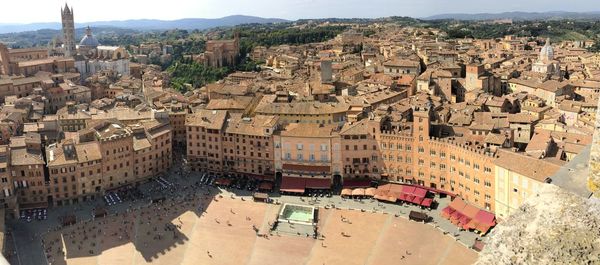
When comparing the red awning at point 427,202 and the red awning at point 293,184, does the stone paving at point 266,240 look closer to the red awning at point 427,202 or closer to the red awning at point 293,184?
the red awning at point 427,202

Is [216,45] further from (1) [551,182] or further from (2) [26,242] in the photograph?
(1) [551,182]

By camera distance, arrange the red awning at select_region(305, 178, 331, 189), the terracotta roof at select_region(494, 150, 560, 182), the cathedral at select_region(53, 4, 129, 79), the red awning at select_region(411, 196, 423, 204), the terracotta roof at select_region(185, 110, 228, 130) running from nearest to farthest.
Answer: the terracotta roof at select_region(494, 150, 560, 182) → the red awning at select_region(411, 196, 423, 204) → the red awning at select_region(305, 178, 331, 189) → the terracotta roof at select_region(185, 110, 228, 130) → the cathedral at select_region(53, 4, 129, 79)

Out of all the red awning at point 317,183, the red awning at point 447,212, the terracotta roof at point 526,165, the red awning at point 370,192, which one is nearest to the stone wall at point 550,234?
the terracotta roof at point 526,165

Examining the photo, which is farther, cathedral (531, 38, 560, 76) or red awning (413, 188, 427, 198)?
cathedral (531, 38, 560, 76)

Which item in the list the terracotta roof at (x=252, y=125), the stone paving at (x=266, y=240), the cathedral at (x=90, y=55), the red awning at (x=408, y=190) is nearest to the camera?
the stone paving at (x=266, y=240)

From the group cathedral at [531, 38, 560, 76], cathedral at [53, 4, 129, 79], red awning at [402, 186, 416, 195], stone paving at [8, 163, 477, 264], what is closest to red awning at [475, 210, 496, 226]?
stone paving at [8, 163, 477, 264]

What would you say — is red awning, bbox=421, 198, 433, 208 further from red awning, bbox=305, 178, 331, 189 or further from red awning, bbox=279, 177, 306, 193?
red awning, bbox=279, 177, 306, 193
